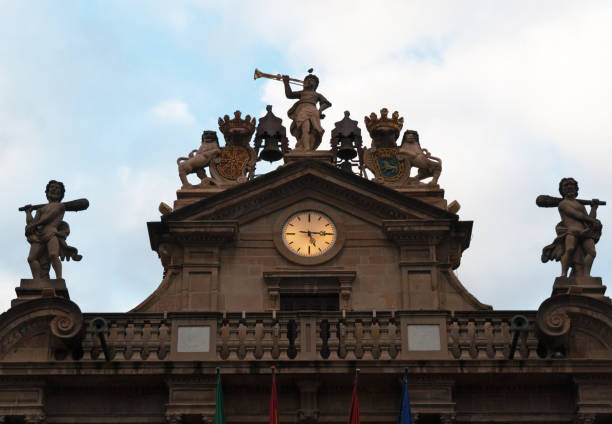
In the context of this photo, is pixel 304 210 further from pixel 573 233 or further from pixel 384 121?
pixel 573 233

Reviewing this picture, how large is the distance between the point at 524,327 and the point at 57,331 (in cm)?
959

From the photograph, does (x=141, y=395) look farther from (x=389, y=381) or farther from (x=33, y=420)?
(x=389, y=381)

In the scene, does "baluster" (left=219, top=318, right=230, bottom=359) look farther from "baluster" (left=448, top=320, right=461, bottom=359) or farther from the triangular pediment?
"baluster" (left=448, top=320, right=461, bottom=359)

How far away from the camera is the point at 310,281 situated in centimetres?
3481

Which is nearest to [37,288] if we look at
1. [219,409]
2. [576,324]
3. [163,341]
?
[163,341]

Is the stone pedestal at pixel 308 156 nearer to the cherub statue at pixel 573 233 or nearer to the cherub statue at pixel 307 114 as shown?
the cherub statue at pixel 307 114

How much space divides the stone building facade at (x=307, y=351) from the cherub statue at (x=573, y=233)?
2.53 ft

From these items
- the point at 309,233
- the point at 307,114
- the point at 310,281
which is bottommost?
the point at 310,281

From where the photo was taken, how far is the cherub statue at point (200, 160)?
36.4 meters

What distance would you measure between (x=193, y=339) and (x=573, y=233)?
335 inches

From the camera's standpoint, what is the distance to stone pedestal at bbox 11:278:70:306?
1325 inches

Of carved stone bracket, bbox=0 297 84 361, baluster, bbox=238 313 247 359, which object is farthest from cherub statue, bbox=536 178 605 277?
carved stone bracket, bbox=0 297 84 361

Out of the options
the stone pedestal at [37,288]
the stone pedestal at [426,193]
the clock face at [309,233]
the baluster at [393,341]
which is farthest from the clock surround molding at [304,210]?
the stone pedestal at [37,288]

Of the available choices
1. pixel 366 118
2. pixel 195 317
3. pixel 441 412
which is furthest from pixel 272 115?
pixel 441 412
